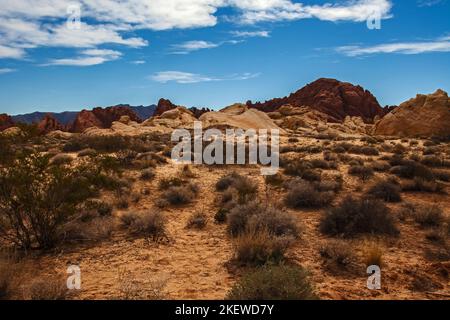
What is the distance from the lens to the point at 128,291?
15.9ft

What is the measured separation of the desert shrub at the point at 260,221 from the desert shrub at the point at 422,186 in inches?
238

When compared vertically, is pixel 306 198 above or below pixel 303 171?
below

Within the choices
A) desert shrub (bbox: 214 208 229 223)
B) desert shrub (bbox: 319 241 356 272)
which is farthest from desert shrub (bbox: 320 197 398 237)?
desert shrub (bbox: 214 208 229 223)

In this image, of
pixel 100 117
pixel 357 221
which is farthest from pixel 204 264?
pixel 100 117

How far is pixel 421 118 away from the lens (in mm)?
32375

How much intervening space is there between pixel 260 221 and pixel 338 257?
6.11 feet

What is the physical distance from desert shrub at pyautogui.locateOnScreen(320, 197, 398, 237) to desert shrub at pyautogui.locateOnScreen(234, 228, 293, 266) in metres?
Answer: 1.96

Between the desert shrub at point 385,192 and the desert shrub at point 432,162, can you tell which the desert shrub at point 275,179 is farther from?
the desert shrub at point 432,162

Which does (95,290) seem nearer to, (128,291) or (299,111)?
(128,291)

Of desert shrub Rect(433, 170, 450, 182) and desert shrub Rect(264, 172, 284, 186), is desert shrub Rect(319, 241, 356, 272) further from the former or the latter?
desert shrub Rect(433, 170, 450, 182)

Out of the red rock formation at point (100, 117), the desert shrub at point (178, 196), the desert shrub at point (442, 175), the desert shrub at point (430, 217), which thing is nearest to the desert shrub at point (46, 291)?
the desert shrub at point (178, 196)

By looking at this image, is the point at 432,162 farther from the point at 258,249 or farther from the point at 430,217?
the point at 258,249

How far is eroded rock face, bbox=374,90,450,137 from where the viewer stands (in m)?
31.3
